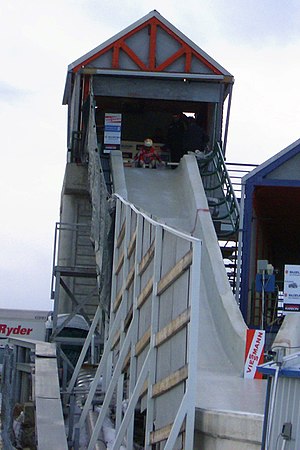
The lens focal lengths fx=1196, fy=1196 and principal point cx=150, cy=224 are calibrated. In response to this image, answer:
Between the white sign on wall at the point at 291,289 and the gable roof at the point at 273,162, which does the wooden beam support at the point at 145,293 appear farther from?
the gable roof at the point at 273,162

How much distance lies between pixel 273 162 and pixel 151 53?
7362mm

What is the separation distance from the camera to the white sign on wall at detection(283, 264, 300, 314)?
25.4 m

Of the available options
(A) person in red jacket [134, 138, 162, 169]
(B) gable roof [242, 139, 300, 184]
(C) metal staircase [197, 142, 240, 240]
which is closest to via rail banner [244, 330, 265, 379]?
(B) gable roof [242, 139, 300, 184]

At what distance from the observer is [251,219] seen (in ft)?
94.9

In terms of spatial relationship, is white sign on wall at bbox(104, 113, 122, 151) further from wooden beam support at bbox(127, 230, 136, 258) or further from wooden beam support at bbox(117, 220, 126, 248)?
wooden beam support at bbox(127, 230, 136, 258)

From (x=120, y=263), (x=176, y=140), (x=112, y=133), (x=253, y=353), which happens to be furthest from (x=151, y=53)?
(x=253, y=353)

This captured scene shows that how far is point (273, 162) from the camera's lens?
28688 millimetres

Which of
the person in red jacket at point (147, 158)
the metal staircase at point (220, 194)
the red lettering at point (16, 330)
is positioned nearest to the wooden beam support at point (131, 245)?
the metal staircase at point (220, 194)

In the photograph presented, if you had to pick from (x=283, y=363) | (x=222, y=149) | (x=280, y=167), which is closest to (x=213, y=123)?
(x=222, y=149)

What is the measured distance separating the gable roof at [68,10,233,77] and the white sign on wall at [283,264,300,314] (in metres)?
10.3

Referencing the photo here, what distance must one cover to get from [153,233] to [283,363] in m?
7.92

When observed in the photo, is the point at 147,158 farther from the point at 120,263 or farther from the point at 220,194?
the point at 120,263

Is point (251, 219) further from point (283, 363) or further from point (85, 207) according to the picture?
point (283, 363)

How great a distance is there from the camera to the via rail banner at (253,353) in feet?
62.5
